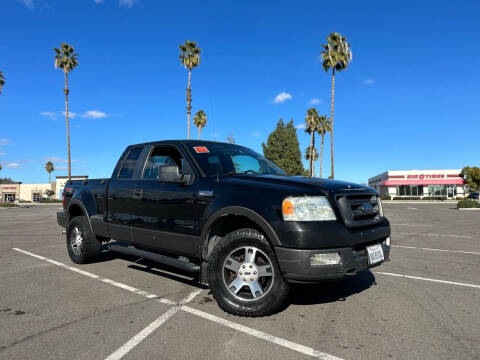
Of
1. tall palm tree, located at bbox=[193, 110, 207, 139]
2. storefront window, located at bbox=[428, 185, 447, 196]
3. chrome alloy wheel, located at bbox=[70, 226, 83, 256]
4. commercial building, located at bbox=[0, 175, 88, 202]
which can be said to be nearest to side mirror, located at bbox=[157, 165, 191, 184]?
chrome alloy wheel, located at bbox=[70, 226, 83, 256]

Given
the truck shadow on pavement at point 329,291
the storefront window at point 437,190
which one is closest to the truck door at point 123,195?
the truck shadow on pavement at point 329,291

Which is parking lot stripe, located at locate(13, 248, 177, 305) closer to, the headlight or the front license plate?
the headlight

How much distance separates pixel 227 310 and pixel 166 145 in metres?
2.38

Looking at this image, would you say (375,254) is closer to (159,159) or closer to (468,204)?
(159,159)

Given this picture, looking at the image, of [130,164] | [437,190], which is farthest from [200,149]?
[437,190]

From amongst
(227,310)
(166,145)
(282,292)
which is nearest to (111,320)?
(227,310)

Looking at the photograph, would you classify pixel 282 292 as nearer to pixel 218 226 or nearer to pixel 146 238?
pixel 218 226

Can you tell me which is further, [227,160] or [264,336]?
[227,160]

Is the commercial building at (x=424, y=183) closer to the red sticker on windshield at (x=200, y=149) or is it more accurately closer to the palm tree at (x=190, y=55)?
the palm tree at (x=190, y=55)

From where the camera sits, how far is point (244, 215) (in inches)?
140

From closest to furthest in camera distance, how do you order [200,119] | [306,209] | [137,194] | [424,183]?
[306,209]
[137,194]
[200,119]
[424,183]

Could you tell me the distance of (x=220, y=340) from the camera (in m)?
2.98

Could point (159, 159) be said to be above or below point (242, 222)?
above

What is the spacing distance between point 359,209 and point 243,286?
1457 millimetres
